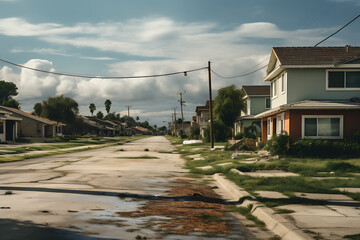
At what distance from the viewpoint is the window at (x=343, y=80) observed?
26.5m

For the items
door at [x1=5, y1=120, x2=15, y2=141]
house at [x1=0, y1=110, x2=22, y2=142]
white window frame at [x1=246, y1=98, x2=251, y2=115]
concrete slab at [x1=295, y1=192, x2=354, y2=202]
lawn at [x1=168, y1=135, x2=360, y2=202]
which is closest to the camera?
concrete slab at [x1=295, y1=192, x2=354, y2=202]

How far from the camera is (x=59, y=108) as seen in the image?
248 ft

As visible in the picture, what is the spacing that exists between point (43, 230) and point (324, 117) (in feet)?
71.3

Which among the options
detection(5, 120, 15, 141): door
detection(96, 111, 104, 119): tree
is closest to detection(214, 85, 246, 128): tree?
detection(5, 120, 15, 141): door

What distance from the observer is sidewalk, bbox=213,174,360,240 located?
21.1ft

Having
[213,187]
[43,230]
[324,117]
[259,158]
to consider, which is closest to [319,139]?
[324,117]

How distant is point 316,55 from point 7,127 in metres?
45.3

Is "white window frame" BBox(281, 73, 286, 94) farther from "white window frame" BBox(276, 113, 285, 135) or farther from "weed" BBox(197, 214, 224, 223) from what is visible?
"weed" BBox(197, 214, 224, 223)

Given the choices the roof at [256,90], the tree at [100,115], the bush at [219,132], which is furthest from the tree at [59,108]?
the tree at [100,115]

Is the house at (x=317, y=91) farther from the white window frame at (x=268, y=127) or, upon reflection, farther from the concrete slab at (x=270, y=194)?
the concrete slab at (x=270, y=194)

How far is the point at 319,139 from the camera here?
23406mm

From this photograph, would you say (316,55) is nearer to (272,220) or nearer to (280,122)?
(280,122)

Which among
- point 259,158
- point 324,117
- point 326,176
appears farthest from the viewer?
point 324,117

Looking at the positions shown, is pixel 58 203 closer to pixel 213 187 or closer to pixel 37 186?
pixel 37 186
